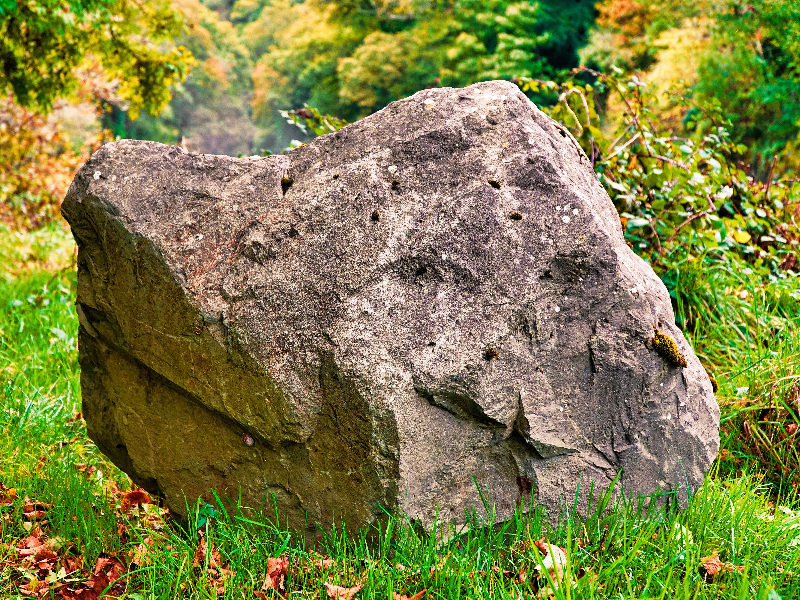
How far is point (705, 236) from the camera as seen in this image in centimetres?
384

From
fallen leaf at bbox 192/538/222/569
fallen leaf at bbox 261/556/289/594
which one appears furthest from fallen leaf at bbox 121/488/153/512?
fallen leaf at bbox 261/556/289/594

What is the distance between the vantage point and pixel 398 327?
205 cm

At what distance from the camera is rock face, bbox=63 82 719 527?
2.05 metres

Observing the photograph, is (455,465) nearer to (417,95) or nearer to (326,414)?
(326,414)

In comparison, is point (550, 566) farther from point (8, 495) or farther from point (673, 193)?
point (673, 193)

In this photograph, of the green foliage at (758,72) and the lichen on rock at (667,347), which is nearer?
the lichen on rock at (667,347)

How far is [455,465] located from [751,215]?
3.34m

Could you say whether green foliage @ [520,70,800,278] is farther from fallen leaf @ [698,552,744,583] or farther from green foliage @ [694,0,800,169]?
green foliage @ [694,0,800,169]

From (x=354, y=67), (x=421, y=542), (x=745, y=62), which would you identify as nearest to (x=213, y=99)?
(x=354, y=67)

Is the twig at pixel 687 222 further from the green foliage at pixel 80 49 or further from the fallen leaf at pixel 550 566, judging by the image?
the green foliage at pixel 80 49

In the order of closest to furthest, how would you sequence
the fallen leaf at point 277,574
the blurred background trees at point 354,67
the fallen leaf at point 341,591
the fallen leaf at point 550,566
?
the fallen leaf at point 550,566, the fallen leaf at point 341,591, the fallen leaf at point 277,574, the blurred background trees at point 354,67

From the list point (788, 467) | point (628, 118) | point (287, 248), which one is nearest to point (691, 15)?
point (628, 118)

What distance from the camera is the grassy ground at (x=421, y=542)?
79.6 inches

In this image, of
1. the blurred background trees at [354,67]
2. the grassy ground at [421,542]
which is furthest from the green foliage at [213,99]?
the grassy ground at [421,542]
